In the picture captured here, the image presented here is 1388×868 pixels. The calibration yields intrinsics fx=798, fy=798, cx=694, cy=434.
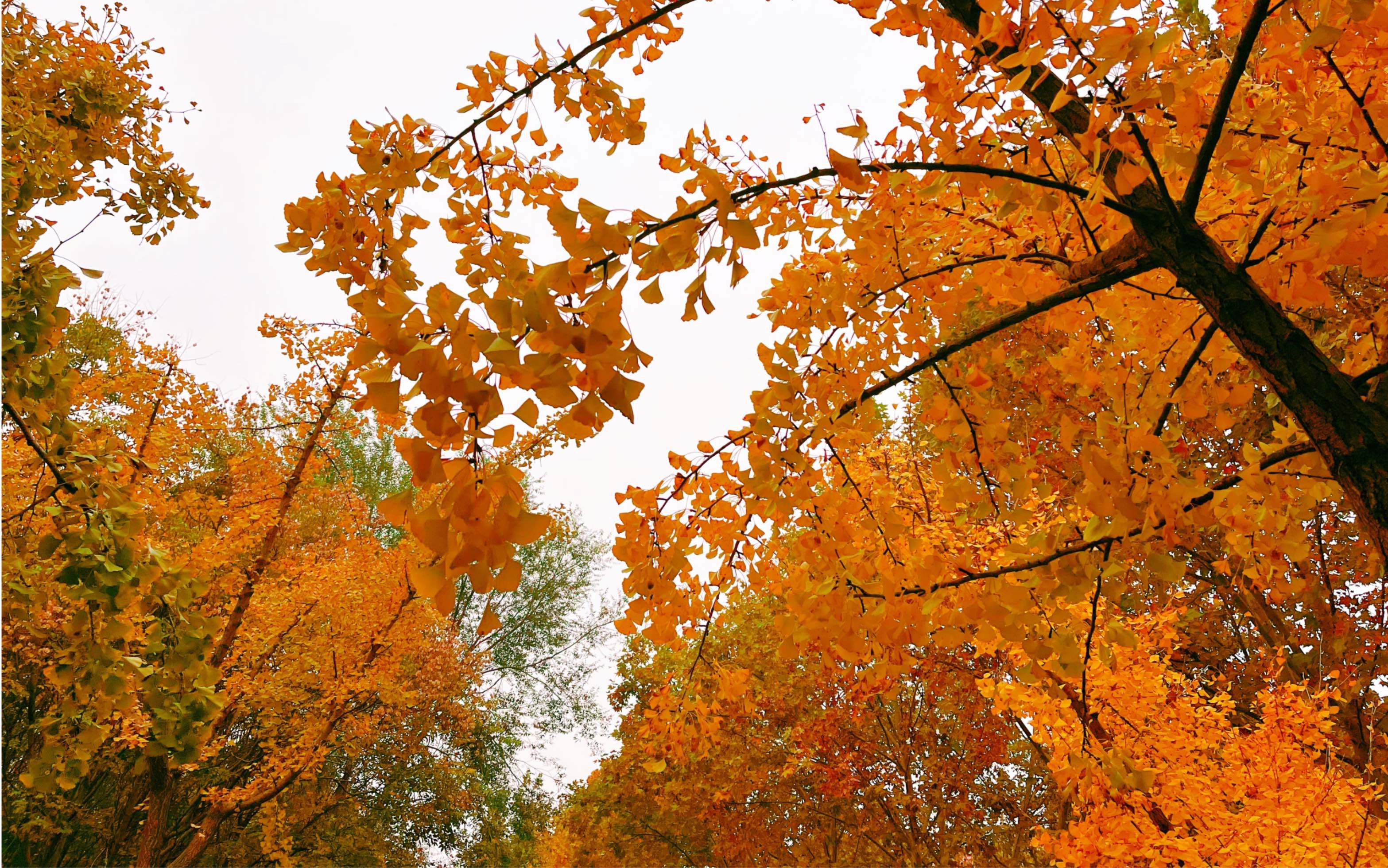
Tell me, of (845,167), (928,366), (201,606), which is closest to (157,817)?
(201,606)

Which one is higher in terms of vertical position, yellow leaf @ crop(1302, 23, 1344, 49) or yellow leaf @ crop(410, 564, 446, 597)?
yellow leaf @ crop(1302, 23, 1344, 49)

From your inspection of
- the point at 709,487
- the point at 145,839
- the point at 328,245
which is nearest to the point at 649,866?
the point at 145,839

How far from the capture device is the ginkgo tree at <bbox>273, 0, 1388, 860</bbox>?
861 mm

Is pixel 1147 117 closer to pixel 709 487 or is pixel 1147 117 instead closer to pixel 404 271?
pixel 709 487

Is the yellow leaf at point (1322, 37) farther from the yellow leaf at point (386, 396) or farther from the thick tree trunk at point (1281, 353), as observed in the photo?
the yellow leaf at point (386, 396)

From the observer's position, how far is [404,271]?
154 cm

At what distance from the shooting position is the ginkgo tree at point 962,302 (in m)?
0.86

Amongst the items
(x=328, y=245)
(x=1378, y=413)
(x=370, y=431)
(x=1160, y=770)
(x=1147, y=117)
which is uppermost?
(x=370, y=431)

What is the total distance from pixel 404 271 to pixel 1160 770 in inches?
162

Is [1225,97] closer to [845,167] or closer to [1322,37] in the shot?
[1322,37]

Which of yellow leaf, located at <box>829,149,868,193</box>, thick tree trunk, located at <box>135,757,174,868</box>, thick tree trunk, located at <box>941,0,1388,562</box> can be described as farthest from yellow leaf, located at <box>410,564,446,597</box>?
thick tree trunk, located at <box>135,757,174,868</box>

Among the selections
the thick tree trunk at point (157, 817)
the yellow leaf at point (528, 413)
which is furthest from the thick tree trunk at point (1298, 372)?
the thick tree trunk at point (157, 817)

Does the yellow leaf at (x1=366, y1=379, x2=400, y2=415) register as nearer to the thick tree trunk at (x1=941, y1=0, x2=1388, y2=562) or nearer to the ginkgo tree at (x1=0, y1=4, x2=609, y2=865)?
the ginkgo tree at (x1=0, y1=4, x2=609, y2=865)

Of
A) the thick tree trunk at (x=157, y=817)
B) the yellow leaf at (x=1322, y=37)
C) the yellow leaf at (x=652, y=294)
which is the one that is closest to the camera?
the yellow leaf at (x=652, y=294)
